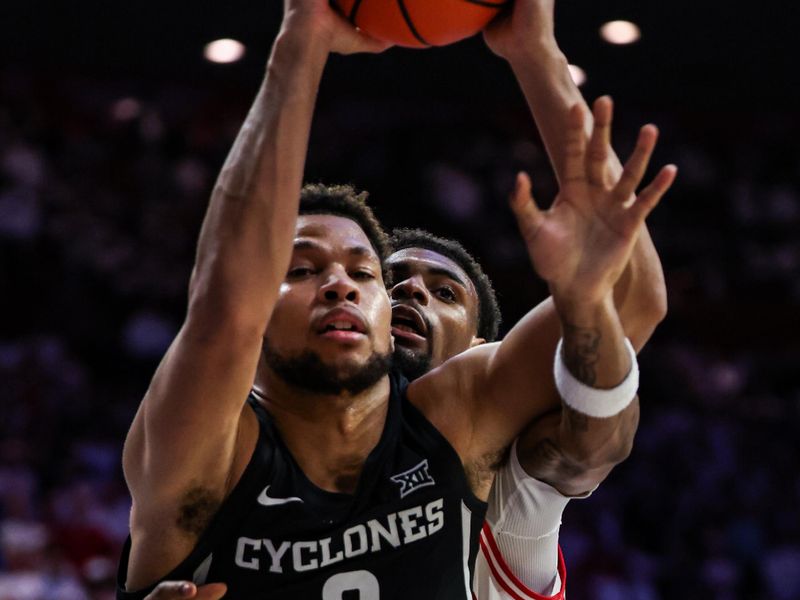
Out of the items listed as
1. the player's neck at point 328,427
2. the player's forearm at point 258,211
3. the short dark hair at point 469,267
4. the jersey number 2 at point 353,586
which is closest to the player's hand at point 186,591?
the jersey number 2 at point 353,586

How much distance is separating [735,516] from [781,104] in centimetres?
431

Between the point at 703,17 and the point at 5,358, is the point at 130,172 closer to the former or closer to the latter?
the point at 5,358

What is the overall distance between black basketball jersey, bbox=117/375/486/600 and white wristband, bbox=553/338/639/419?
38 cm

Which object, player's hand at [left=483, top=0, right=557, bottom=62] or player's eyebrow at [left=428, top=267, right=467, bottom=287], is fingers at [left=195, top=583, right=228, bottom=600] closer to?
player's hand at [left=483, top=0, right=557, bottom=62]

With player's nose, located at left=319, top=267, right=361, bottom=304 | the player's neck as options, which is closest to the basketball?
player's nose, located at left=319, top=267, right=361, bottom=304

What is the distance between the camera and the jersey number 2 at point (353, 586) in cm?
273

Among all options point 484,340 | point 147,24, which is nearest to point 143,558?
point 484,340

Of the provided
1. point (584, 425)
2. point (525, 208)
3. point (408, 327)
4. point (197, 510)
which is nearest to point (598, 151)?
point (525, 208)

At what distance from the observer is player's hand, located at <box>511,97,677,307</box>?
2451 mm

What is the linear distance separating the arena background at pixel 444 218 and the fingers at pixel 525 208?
4.67 metres

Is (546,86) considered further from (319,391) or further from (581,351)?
(319,391)

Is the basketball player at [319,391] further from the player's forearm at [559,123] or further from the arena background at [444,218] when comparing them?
the arena background at [444,218]

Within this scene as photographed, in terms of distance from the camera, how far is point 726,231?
10836mm

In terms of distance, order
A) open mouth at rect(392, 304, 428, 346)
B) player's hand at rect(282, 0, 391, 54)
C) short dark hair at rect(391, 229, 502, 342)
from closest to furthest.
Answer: player's hand at rect(282, 0, 391, 54)
open mouth at rect(392, 304, 428, 346)
short dark hair at rect(391, 229, 502, 342)
